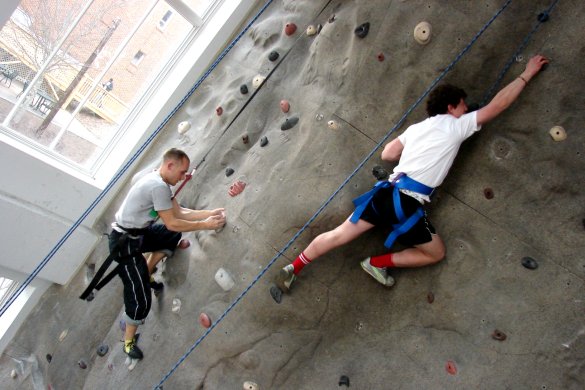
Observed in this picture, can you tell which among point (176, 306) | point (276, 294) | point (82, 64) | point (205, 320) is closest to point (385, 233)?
point (276, 294)

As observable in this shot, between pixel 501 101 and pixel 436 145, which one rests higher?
pixel 501 101

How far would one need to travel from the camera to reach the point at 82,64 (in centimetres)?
380

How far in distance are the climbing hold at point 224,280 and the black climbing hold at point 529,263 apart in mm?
1640

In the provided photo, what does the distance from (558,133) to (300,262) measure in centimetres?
148

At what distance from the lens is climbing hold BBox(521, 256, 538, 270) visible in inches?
88.4

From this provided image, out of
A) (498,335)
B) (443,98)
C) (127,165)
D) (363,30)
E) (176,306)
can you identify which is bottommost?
(176,306)

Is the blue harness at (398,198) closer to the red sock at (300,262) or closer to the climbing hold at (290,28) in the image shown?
the red sock at (300,262)

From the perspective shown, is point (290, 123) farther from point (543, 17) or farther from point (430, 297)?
point (543, 17)

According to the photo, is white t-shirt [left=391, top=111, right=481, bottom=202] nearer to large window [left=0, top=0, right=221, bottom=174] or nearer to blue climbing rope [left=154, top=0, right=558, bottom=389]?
blue climbing rope [left=154, top=0, right=558, bottom=389]

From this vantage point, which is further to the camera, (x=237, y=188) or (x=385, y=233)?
(x=237, y=188)

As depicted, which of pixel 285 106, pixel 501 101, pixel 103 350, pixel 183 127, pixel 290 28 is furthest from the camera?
pixel 183 127

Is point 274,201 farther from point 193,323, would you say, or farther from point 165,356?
point 165,356

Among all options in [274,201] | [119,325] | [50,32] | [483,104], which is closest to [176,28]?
[50,32]

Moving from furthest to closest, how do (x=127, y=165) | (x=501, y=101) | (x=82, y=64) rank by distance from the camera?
(x=82, y=64)
(x=127, y=165)
(x=501, y=101)
